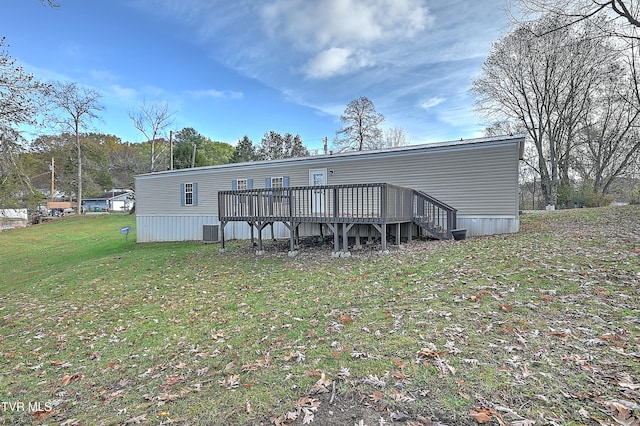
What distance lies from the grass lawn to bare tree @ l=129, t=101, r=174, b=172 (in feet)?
97.5

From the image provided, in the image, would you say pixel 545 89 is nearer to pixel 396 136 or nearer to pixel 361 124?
pixel 361 124

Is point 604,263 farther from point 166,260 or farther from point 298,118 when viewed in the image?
point 298,118

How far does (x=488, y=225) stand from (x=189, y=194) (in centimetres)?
1434

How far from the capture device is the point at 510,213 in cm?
1106

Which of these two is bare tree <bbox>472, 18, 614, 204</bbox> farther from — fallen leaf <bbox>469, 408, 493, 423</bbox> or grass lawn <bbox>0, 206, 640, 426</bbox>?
fallen leaf <bbox>469, 408, 493, 423</bbox>

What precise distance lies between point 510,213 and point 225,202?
33.8ft

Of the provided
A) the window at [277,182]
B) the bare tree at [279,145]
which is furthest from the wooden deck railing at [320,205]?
the bare tree at [279,145]

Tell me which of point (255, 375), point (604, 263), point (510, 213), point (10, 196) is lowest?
point (255, 375)

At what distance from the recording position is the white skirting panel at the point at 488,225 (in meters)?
11.0

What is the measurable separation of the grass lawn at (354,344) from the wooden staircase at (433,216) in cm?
245

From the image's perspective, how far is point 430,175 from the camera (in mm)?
12023

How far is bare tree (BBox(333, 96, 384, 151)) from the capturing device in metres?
33.4

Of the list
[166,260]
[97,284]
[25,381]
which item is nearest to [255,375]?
[25,381]

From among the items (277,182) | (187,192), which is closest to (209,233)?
(187,192)
